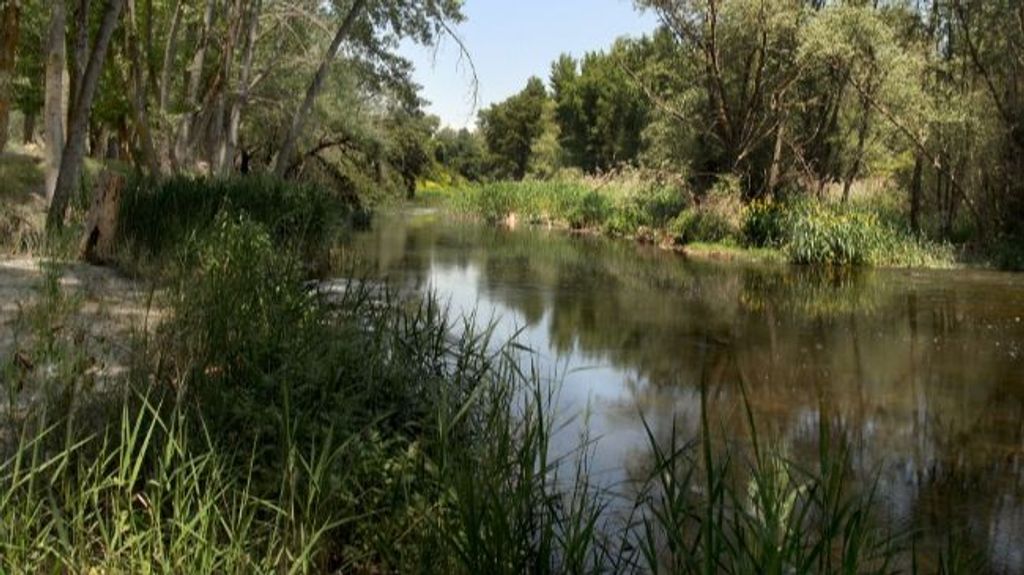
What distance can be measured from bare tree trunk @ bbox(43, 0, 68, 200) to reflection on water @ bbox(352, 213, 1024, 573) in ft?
16.8

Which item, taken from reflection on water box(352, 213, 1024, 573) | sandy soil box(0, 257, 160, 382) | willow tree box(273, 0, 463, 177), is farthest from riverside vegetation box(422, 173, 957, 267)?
sandy soil box(0, 257, 160, 382)

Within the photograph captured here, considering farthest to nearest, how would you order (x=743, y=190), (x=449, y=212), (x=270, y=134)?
(x=449, y=212) → (x=270, y=134) → (x=743, y=190)

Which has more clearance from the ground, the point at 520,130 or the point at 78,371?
the point at 520,130

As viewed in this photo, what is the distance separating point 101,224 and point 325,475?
21.6 feet

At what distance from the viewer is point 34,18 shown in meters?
17.9

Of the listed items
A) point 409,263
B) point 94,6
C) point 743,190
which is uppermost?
point 94,6

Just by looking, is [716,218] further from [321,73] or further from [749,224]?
[321,73]

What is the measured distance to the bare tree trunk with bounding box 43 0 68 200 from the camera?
1048 cm

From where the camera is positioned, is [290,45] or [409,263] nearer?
[409,263]

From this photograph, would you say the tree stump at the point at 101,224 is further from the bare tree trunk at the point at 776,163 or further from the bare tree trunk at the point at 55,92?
the bare tree trunk at the point at 776,163

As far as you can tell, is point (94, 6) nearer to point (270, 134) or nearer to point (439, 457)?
point (270, 134)

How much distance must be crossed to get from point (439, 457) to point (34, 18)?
57.7ft

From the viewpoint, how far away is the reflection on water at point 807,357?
20.0ft

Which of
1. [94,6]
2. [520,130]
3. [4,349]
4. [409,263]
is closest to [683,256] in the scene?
[409,263]
